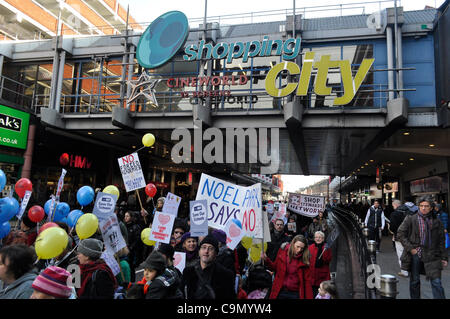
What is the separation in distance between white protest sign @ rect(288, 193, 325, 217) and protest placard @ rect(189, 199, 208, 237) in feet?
16.5

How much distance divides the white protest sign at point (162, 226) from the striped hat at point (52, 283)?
2.52m

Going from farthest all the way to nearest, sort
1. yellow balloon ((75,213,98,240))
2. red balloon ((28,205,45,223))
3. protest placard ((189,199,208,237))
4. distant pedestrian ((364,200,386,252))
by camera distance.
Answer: distant pedestrian ((364,200,386,252)), red balloon ((28,205,45,223)), protest placard ((189,199,208,237)), yellow balloon ((75,213,98,240))

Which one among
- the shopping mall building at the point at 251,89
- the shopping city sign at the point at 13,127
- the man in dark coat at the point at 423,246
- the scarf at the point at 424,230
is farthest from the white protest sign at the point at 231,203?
the shopping city sign at the point at 13,127

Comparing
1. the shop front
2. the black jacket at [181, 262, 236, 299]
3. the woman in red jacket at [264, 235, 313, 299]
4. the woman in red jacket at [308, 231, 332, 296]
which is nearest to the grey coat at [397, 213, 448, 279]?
the woman in red jacket at [308, 231, 332, 296]

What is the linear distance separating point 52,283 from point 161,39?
1485 cm

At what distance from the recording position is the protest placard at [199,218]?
514 cm

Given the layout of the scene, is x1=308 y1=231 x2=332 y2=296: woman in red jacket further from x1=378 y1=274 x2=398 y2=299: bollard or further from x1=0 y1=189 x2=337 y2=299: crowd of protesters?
x1=378 y1=274 x2=398 y2=299: bollard

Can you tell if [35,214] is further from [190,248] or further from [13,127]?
[13,127]

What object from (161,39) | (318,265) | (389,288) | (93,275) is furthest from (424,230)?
(161,39)

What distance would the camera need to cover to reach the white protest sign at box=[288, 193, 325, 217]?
9484 mm

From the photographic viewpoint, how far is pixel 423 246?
556cm

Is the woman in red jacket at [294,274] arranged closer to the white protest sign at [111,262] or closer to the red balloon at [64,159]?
the white protest sign at [111,262]
